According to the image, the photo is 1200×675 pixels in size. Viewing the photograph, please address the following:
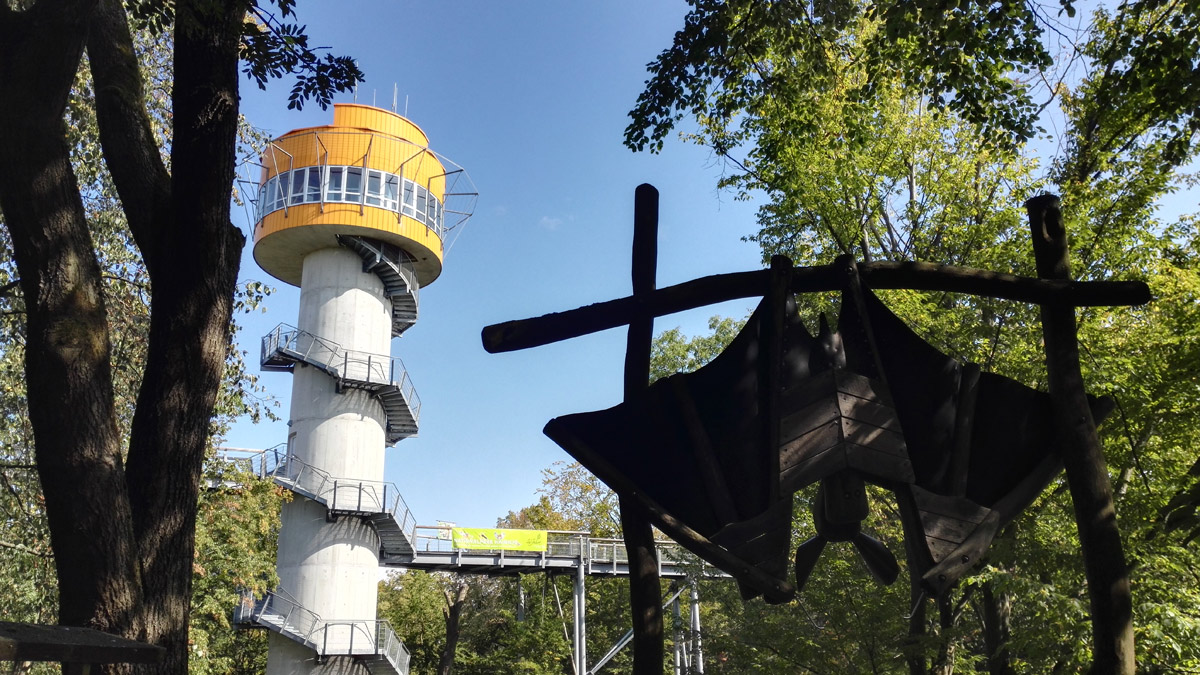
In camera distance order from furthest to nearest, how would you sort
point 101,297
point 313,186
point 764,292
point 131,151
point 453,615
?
point 453,615, point 313,186, point 131,151, point 101,297, point 764,292

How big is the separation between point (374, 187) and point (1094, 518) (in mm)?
26214

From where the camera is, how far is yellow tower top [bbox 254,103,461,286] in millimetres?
27922

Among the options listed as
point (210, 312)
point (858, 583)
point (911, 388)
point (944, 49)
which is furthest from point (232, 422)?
point (911, 388)

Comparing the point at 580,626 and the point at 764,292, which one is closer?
the point at 764,292

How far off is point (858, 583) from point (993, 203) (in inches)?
265

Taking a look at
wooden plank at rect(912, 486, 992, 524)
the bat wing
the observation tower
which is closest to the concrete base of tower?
the observation tower

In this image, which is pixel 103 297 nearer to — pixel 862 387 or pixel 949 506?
pixel 862 387

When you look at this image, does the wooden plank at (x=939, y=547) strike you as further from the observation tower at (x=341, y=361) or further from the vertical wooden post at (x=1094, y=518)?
the observation tower at (x=341, y=361)

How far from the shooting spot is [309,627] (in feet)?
85.2

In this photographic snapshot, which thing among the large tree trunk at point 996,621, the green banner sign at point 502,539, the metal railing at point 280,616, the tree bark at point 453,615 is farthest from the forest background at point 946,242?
the tree bark at point 453,615

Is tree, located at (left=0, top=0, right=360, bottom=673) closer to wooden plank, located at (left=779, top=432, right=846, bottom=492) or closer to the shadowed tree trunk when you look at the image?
the shadowed tree trunk

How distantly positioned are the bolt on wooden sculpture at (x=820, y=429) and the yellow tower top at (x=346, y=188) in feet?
80.7

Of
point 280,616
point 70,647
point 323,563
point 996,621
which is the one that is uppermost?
point 323,563

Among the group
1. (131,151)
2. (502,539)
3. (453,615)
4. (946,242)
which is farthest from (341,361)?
(131,151)
